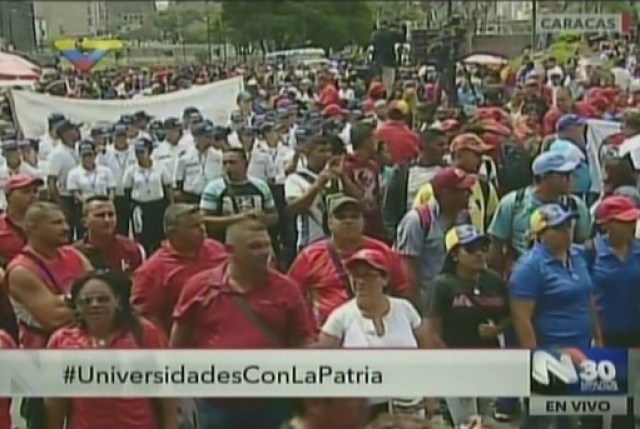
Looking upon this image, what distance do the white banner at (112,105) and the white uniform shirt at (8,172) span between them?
0.09 m

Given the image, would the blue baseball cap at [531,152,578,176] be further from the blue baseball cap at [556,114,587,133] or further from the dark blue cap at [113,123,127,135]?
the dark blue cap at [113,123,127,135]

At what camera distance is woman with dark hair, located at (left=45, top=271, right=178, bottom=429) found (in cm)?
298

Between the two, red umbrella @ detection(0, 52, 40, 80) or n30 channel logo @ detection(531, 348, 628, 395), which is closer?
n30 channel logo @ detection(531, 348, 628, 395)

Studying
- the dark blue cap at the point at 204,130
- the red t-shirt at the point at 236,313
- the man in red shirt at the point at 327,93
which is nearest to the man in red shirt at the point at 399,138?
the man in red shirt at the point at 327,93

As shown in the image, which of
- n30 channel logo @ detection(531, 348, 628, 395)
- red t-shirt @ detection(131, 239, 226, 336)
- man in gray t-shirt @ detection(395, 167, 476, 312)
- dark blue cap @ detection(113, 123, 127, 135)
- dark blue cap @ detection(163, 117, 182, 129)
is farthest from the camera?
dark blue cap @ detection(163, 117, 182, 129)

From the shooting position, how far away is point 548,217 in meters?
3.34

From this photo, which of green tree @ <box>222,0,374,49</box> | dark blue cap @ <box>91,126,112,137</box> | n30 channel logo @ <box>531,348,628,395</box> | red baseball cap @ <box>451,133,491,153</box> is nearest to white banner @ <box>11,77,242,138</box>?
dark blue cap @ <box>91,126,112,137</box>

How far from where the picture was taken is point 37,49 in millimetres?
3289

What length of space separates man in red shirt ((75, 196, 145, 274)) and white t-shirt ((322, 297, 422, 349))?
1.50 feet

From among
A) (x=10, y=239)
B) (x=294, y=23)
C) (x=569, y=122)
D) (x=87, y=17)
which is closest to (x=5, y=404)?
(x=10, y=239)

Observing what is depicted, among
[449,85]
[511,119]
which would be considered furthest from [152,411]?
[511,119]

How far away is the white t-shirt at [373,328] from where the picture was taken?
2.97 meters

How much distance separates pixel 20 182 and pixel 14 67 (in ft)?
0.88

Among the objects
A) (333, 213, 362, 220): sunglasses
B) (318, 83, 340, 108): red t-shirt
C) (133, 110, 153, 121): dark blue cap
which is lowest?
(333, 213, 362, 220): sunglasses
